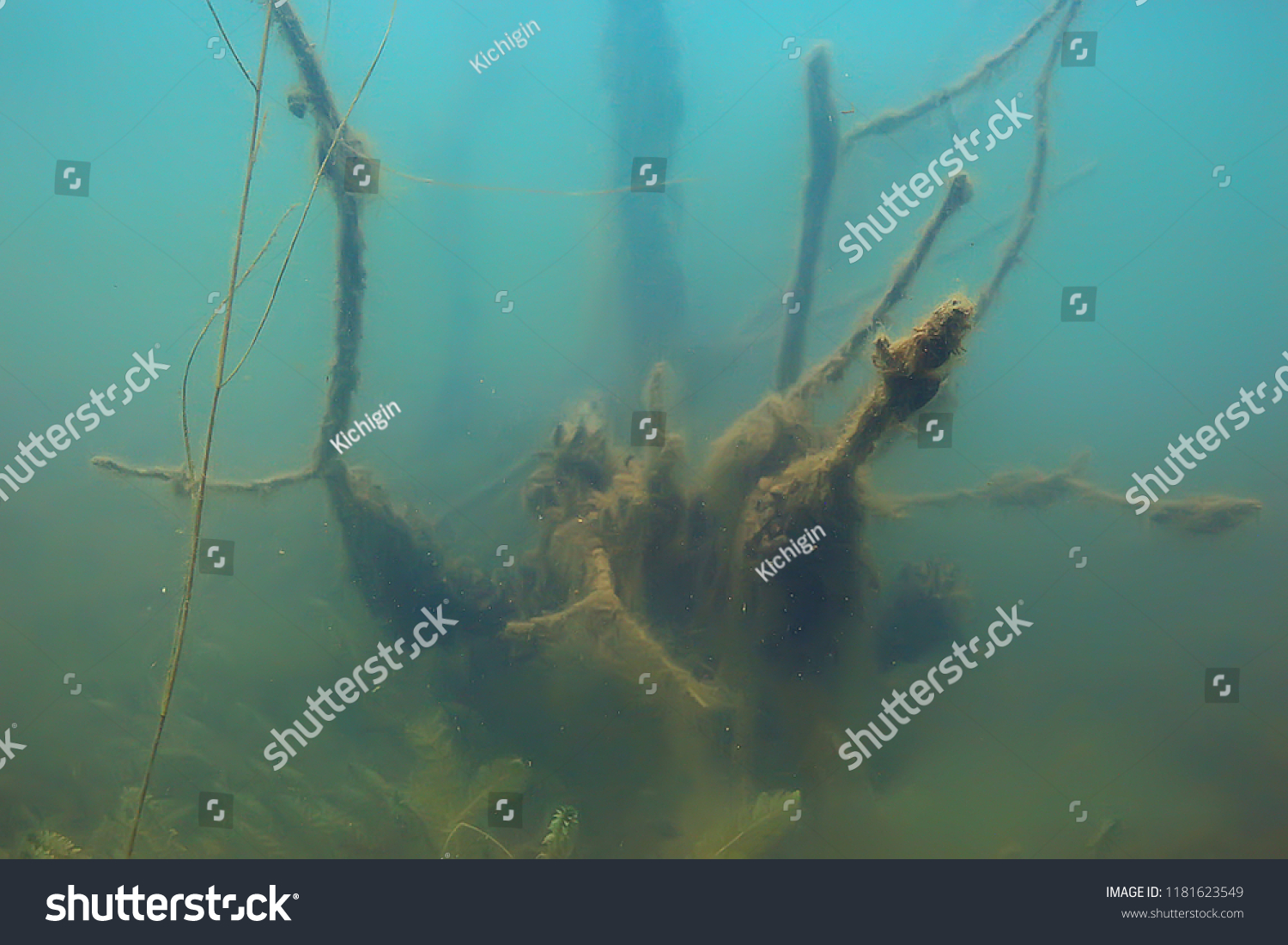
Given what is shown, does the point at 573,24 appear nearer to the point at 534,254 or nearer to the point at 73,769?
the point at 534,254

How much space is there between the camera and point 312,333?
80.3 inches

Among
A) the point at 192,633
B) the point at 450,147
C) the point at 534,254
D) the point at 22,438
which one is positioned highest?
the point at 450,147

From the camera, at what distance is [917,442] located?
6.57 ft

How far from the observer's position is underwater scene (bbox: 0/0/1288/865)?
199 centimetres

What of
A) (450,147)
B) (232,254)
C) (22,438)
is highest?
(450,147)

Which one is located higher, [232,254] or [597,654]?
[232,254]

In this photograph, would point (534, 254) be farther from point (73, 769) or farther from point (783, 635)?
point (73, 769)

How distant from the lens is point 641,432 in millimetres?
2018

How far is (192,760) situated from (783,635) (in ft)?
5.77

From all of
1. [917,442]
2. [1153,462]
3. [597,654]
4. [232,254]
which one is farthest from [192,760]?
[1153,462]

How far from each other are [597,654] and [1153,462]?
1.68m

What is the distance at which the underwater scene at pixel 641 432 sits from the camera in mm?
1990

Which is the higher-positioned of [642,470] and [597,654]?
[642,470]

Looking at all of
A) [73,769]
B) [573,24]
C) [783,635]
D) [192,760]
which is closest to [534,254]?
[573,24]
